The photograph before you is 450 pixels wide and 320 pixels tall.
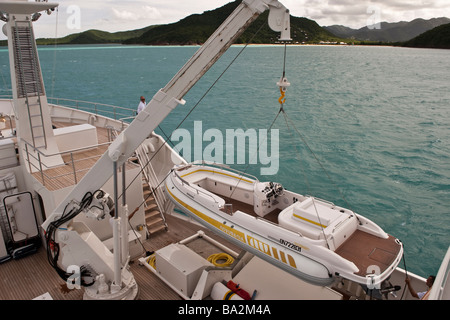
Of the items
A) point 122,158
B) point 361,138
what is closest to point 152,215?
point 122,158

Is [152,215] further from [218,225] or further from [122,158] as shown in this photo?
[122,158]

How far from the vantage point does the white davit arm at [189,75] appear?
598cm

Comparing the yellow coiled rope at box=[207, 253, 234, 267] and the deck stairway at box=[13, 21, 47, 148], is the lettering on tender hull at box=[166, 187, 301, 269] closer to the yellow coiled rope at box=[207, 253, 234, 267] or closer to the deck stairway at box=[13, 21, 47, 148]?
the yellow coiled rope at box=[207, 253, 234, 267]

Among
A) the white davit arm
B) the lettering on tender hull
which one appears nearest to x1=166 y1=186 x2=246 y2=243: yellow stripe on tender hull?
the lettering on tender hull

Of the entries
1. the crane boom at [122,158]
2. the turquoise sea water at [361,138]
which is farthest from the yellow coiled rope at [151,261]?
the turquoise sea water at [361,138]

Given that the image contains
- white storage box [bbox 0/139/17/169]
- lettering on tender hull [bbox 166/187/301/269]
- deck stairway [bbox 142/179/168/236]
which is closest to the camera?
lettering on tender hull [bbox 166/187/301/269]

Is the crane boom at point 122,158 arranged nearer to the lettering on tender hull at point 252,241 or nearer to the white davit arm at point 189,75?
the white davit arm at point 189,75

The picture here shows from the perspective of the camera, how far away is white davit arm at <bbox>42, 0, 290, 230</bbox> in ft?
A: 19.6

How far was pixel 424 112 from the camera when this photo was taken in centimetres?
3894

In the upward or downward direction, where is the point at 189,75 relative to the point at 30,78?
upward

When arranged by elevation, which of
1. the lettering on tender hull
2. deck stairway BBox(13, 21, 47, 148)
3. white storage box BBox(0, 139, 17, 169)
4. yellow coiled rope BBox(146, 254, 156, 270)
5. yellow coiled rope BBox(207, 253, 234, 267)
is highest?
deck stairway BBox(13, 21, 47, 148)

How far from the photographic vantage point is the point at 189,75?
6.16 meters

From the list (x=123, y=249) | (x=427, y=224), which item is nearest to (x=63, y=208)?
(x=123, y=249)

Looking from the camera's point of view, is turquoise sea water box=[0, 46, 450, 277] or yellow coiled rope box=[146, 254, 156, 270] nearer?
yellow coiled rope box=[146, 254, 156, 270]
